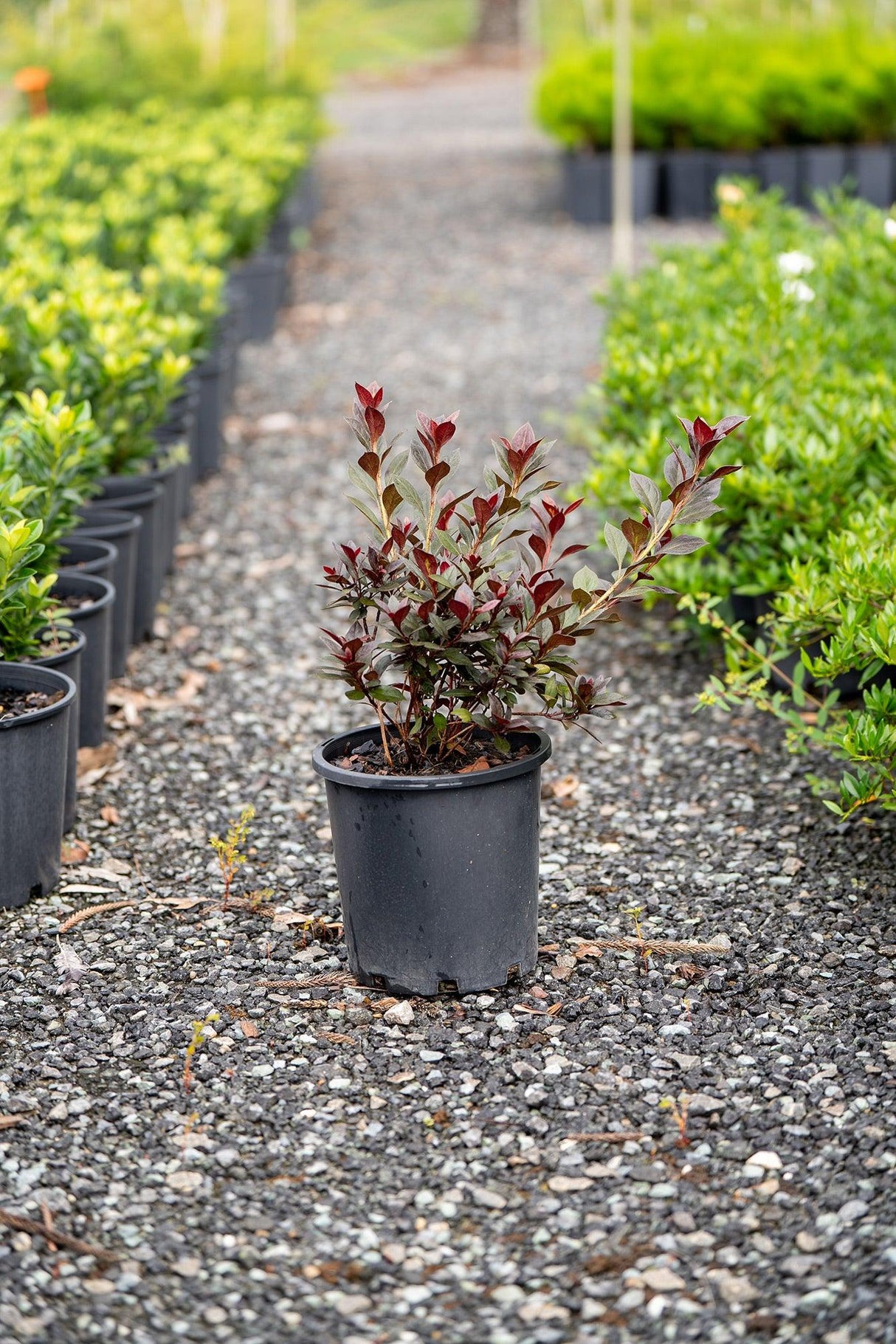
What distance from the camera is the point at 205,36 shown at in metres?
12.6

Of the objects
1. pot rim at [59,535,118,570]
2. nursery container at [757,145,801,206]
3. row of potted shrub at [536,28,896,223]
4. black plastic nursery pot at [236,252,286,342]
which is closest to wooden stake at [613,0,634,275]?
row of potted shrub at [536,28,896,223]

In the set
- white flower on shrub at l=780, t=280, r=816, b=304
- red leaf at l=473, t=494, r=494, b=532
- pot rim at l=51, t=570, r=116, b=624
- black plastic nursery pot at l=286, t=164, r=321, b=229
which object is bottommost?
pot rim at l=51, t=570, r=116, b=624

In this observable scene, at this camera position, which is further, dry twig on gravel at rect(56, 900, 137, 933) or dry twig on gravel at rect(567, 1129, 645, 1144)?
A: dry twig on gravel at rect(56, 900, 137, 933)

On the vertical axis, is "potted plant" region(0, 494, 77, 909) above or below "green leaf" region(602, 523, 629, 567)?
below

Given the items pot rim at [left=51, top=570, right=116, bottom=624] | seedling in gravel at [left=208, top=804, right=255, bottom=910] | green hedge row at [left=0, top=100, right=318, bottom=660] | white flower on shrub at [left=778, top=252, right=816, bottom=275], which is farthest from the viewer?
white flower on shrub at [left=778, top=252, right=816, bottom=275]

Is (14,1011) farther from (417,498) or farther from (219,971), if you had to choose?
(417,498)

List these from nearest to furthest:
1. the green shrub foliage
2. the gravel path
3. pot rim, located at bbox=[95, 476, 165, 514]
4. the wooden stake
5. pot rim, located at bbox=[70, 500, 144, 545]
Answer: the gravel path < the green shrub foliage < pot rim, located at bbox=[70, 500, 144, 545] < pot rim, located at bbox=[95, 476, 165, 514] < the wooden stake

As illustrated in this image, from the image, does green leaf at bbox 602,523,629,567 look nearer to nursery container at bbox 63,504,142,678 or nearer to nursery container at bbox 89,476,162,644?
nursery container at bbox 63,504,142,678

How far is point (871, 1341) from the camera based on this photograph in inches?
72.9

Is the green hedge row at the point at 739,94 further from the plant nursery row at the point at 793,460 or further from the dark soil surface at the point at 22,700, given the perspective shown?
the dark soil surface at the point at 22,700

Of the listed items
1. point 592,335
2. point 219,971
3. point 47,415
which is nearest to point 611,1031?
point 219,971

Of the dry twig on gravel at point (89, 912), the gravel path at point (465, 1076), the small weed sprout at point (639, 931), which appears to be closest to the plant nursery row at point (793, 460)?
the gravel path at point (465, 1076)

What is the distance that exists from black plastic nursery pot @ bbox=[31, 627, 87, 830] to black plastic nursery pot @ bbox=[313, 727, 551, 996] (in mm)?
819

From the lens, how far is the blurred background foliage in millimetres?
12078
